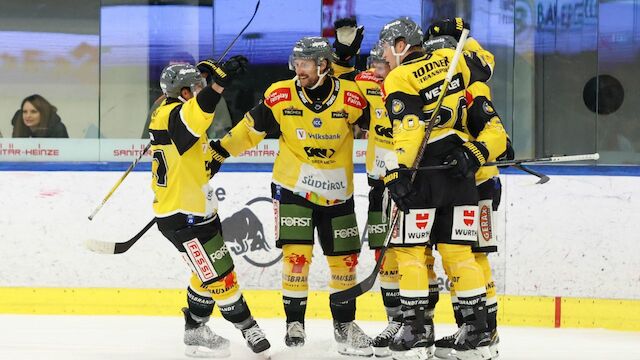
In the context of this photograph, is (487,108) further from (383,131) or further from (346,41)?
(346,41)

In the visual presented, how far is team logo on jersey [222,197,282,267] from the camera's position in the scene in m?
6.90

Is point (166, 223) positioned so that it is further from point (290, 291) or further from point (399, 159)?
point (399, 159)

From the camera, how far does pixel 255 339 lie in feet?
17.7

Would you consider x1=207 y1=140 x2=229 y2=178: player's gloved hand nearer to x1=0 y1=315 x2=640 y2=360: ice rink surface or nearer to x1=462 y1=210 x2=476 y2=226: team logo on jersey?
x1=0 y1=315 x2=640 y2=360: ice rink surface

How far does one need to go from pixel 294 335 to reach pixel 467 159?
124 cm

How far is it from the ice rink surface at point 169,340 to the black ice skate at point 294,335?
0.19 ft

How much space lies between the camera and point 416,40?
16.7 ft

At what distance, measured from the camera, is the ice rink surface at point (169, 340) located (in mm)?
5613

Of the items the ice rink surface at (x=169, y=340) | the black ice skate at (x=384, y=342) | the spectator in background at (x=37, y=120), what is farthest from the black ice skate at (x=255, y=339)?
the spectator in background at (x=37, y=120)

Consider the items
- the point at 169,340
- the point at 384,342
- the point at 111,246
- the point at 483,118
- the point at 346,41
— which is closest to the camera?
the point at 483,118

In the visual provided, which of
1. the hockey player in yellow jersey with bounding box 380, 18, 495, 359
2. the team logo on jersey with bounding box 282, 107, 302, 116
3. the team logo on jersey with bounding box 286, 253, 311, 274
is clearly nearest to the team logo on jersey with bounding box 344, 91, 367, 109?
the team logo on jersey with bounding box 282, 107, 302, 116

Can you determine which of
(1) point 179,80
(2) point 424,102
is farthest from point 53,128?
(2) point 424,102

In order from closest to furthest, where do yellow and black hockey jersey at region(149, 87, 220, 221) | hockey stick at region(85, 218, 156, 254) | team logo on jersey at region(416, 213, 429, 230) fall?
team logo on jersey at region(416, 213, 429, 230), yellow and black hockey jersey at region(149, 87, 220, 221), hockey stick at region(85, 218, 156, 254)

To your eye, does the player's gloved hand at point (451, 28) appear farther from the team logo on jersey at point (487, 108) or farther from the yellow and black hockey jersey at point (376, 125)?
the team logo on jersey at point (487, 108)
